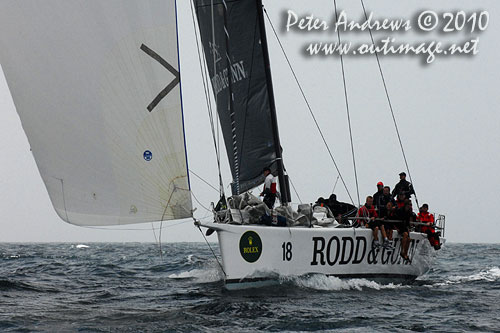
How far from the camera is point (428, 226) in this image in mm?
15461

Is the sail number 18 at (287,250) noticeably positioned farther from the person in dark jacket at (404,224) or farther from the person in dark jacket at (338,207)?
the person in dark jacket at (338,207)

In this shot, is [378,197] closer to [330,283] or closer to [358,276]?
[358,276]

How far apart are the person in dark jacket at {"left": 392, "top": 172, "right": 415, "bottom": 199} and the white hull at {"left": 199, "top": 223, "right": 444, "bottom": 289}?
1.24 meters

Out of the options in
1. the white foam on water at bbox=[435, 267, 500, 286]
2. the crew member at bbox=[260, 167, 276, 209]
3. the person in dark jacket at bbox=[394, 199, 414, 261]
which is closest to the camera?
the crew member at bbox=[260, 167, 276, 209]

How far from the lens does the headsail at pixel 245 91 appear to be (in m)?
14.4

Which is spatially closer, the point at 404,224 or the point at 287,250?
the point at 287,250

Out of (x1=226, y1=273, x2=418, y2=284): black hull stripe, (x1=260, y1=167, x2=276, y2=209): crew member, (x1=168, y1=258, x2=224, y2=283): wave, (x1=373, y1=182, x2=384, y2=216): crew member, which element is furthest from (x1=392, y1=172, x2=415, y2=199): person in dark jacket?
(x1=168, y1=258, x2=224, y2=283): wave

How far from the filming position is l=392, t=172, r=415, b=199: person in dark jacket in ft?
49.6

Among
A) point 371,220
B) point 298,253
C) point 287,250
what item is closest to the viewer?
point 287,250

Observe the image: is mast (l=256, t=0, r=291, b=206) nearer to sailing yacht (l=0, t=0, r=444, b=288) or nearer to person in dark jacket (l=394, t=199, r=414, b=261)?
person in dark jacket (l=394, t=199, r=414, b=261)

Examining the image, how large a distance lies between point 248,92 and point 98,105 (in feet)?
17.5

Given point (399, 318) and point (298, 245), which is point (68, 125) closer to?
point (298, 245)

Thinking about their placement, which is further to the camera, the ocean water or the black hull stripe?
the black hull stripe

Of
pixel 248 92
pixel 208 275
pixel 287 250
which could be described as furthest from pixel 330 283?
pixel 208 275
